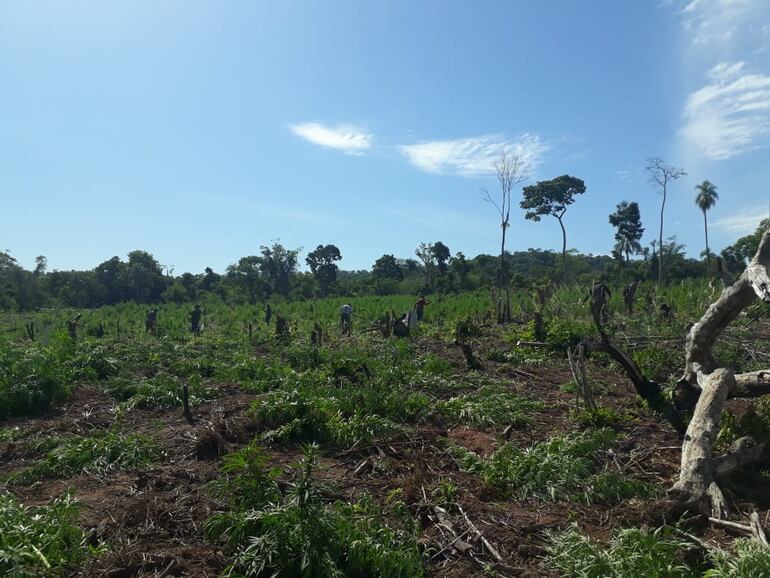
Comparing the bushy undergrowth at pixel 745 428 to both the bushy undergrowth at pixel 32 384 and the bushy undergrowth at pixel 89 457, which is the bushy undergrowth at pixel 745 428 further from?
the bushy undergrowth at pixel 32 384

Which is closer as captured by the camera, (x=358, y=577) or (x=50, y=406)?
(x=358, y=577)

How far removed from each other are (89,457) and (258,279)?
1479 inches

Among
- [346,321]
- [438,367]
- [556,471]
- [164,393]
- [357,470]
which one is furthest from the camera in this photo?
[346,321]

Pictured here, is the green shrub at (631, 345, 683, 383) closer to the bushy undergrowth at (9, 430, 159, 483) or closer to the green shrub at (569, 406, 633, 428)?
the green shrub at (569, 406, 633, 428)

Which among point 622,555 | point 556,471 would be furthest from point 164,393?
point 622,555

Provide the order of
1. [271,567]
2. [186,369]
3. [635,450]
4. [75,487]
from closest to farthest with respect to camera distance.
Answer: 1. [271,567]
2. [75,487]
3. [635,450]
4. [186,369]

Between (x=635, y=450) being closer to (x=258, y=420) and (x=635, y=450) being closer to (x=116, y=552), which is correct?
(x=258, y=420)

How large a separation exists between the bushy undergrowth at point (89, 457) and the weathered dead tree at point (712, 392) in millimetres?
4545

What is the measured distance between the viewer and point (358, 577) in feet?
9.82

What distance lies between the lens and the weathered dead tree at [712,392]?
3727 millimetres

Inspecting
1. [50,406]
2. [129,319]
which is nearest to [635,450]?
[50,406]

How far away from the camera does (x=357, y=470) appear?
4.72m

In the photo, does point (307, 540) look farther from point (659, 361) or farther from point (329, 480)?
point (659, 361)

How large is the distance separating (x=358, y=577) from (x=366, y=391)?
3.55 m
